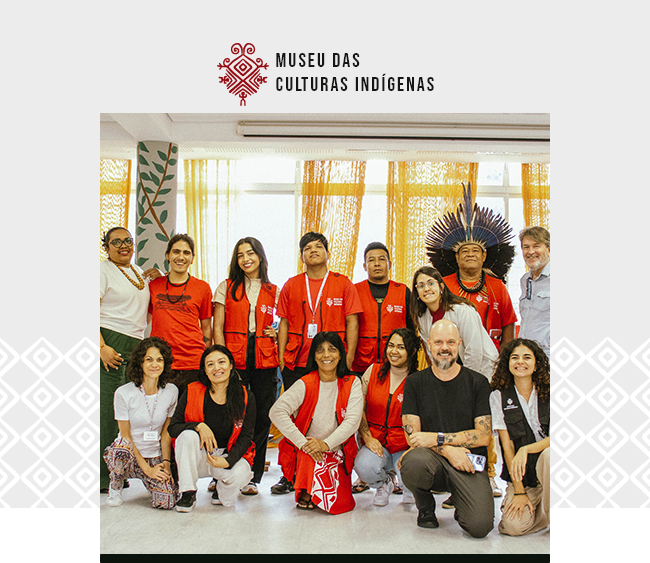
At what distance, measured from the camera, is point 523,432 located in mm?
2811

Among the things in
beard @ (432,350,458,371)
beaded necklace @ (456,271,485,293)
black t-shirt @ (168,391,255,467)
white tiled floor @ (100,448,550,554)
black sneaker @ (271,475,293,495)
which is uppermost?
beaded necklace @ (456,271,485,293)

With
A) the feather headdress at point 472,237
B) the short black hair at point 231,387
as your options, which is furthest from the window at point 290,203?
the short black hair at point 231,387

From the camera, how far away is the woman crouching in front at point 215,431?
305cm

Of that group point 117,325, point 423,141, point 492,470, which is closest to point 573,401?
point 492,470

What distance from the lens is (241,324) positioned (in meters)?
3.47

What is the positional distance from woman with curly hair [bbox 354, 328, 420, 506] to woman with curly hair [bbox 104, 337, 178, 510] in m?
1.07

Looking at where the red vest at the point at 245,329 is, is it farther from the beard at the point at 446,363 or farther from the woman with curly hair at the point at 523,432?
the woman with curly hair at the point at 523,432

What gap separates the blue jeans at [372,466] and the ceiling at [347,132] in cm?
284

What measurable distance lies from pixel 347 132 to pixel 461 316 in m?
2.41

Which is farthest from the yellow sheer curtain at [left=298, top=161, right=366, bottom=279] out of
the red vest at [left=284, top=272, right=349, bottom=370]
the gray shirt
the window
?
the gray shirt

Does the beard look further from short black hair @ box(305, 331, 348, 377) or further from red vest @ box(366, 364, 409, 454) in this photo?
short black hair @ box(305, 331, 348, 377)

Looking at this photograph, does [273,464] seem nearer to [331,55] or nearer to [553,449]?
[553,449]

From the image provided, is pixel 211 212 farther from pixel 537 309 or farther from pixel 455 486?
pixel 455 486

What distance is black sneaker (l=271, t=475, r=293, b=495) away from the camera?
132 inches
